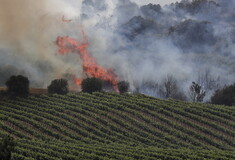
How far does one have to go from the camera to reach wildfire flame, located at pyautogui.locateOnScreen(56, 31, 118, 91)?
71375 millimetres

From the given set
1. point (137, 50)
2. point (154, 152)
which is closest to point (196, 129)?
point (154, 152)

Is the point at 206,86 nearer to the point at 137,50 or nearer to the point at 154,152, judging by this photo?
the point at 137,50

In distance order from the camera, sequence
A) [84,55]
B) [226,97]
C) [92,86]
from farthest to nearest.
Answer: [84,55] < [226,97] < [92,86]

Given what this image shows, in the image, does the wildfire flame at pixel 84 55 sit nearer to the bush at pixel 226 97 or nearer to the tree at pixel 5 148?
the bush at pixel 226 97

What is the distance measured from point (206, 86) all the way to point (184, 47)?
126ft

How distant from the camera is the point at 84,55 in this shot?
2891 inches

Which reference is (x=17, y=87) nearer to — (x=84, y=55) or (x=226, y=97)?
(x=84, y=55)

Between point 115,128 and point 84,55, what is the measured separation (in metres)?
33.1

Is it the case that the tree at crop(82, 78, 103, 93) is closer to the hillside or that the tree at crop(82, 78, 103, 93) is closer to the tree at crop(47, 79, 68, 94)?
the tree at crop(47, 79, 68, 94)

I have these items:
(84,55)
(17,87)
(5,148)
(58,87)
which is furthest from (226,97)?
(5,148)

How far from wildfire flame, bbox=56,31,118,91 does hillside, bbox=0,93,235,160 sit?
18.9m

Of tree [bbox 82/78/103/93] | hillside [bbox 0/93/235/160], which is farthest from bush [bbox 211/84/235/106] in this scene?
tree [bbox 82/78/103/93]

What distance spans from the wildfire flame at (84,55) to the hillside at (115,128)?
18.9 meters

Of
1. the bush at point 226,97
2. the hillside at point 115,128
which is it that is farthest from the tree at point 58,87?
the bush at point 226,97
